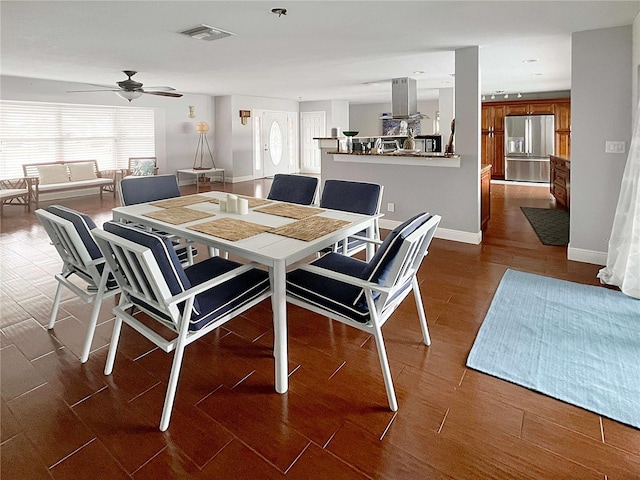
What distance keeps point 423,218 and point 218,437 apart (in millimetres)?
1388

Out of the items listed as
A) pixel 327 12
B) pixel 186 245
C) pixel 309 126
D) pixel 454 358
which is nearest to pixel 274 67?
pixel 327 12

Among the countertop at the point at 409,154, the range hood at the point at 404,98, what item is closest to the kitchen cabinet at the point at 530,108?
the range hood at the point at 404,98

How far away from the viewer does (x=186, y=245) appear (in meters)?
3.03

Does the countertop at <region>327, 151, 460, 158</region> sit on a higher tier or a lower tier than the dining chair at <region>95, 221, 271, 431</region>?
higher

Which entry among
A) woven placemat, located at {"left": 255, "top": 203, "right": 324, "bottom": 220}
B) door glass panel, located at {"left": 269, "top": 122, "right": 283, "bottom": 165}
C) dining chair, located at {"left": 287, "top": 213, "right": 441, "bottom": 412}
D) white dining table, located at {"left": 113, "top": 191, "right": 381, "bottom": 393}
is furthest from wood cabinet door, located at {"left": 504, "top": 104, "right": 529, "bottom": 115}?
dining chair, located at {"left": 287, "top": 213, "right": 441, "bottom": 412}

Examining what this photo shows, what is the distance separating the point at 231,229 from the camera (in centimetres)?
248

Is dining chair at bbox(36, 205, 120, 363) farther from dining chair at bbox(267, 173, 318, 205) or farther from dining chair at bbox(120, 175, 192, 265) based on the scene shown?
dining chair at bbox(267, 173, 318, 205)

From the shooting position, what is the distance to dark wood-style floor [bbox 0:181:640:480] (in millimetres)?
1598

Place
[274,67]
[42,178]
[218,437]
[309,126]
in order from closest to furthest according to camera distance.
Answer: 1. [218,437]
2. [274,67]
3. [42,178]
4. [309,126]

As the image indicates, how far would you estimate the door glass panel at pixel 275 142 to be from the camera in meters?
11.5

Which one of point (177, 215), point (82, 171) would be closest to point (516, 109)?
point (177, 215)

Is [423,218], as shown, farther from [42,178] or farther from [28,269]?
[42,178]

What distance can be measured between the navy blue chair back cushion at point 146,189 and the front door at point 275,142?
7732 mm

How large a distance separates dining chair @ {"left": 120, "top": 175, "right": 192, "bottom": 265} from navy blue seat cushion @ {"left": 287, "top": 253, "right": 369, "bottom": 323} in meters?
1.22
